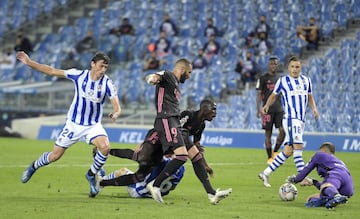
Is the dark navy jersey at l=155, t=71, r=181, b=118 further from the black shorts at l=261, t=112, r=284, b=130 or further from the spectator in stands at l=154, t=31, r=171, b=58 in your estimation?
the spectator in stands at l=154, t=31, r=171, b=58

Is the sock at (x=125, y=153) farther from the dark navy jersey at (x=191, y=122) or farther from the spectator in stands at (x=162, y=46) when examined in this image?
the spectator in stands at (x=162, y=46)

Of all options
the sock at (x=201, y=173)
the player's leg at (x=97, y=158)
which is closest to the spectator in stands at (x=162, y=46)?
the player's leg at (x=97, y=158)

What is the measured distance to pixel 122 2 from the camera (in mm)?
36844

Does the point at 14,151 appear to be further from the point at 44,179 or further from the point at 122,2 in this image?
the point at 122,2

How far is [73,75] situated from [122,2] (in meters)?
23.1

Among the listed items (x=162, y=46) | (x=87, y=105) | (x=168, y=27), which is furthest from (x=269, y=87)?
(x=168, y=27)

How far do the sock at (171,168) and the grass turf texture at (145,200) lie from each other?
1.14 feet

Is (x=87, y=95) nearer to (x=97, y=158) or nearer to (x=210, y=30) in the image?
(x=97, y=158)

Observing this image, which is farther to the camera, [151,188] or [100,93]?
[100,93]

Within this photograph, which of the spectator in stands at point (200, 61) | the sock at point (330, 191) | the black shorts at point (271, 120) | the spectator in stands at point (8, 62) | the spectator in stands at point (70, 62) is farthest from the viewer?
the spectator in stands at point (8, 62)

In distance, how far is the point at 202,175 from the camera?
13.0 m

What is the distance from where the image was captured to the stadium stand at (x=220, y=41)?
Result: 29.4 meters

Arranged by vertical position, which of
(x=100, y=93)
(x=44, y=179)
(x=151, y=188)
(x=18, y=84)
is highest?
(x=100, y=93)

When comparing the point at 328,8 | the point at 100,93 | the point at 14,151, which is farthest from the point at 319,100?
the point at 100,93
